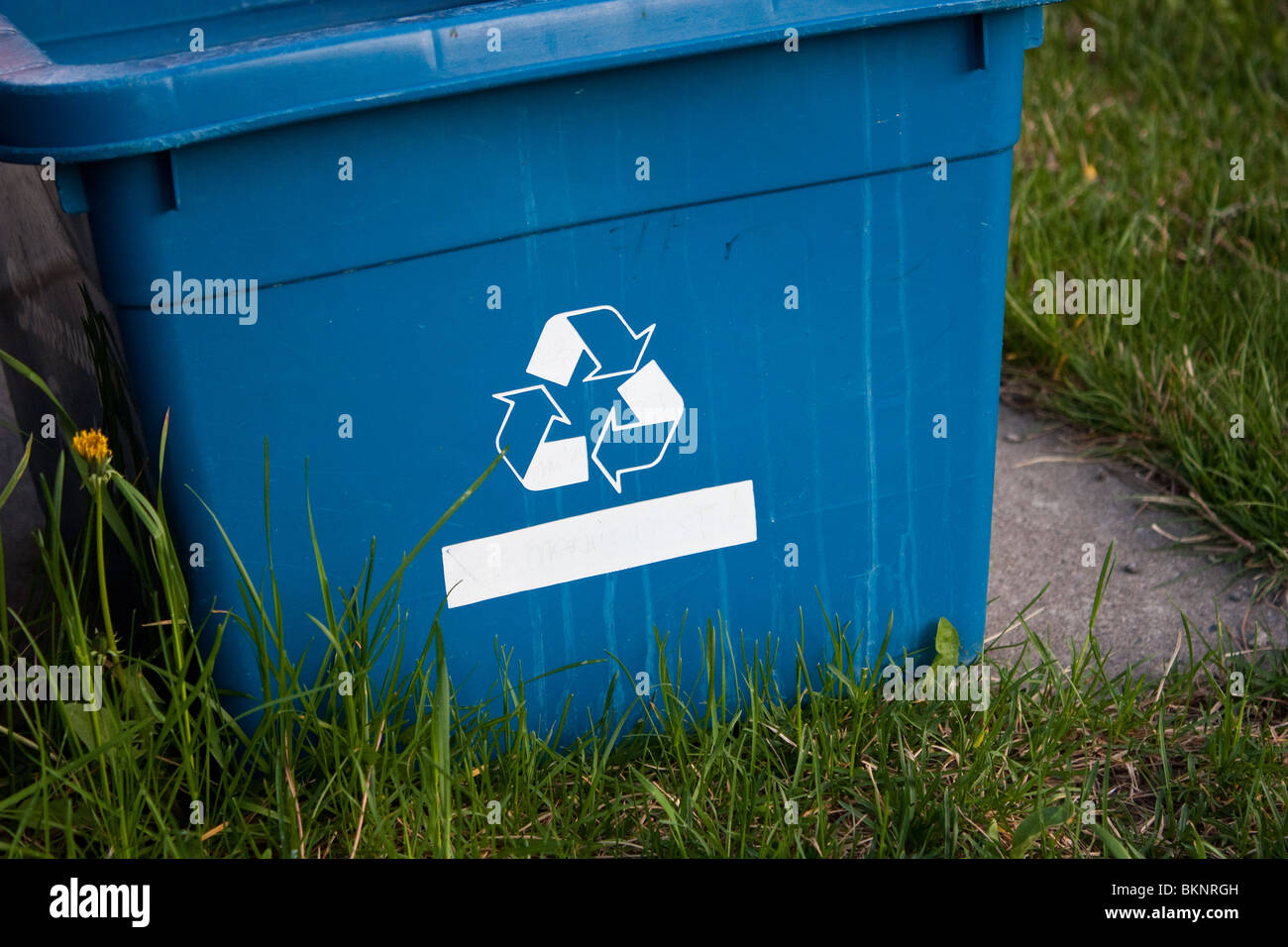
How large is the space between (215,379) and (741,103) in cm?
72

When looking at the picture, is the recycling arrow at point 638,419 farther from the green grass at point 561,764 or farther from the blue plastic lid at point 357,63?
the blue plastic lid at point 357,63

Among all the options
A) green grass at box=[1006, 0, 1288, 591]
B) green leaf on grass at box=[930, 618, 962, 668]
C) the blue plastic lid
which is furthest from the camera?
green grass at box=[1006, 0, 1288, 591]

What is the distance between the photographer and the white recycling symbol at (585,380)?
1.61 meters

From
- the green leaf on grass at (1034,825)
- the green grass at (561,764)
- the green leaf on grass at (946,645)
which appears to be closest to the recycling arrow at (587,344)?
the green grass at (561,764)

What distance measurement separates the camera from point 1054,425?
2.87 m

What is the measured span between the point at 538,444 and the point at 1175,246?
2.29m

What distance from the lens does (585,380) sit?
1.63 m

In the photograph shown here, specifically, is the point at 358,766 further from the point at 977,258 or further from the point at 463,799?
the point at 977,258

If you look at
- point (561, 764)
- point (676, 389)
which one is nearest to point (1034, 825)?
point (561, 764)

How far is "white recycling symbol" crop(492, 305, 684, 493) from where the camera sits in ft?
5.28

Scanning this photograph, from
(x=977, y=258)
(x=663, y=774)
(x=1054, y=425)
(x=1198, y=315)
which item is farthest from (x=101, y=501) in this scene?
(x=1198, y=315)

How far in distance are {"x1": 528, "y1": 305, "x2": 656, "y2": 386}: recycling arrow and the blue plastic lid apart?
1.00 feet

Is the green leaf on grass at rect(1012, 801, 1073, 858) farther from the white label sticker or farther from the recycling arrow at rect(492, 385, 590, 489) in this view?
the recycling arrow at rect(492, 385, 590, 489)

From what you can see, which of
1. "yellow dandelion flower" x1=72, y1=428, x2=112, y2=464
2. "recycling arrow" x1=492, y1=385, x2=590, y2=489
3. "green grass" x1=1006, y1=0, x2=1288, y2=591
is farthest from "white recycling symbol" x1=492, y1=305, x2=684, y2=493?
"green grass" x1=1006, y1=0, x2=1288, y2=591
